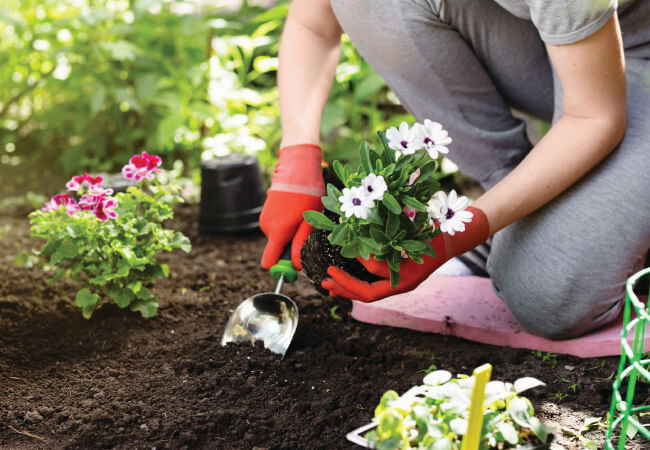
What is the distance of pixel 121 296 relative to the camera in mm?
1624

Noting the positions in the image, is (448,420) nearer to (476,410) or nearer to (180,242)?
(476,410)

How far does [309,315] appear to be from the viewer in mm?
1760

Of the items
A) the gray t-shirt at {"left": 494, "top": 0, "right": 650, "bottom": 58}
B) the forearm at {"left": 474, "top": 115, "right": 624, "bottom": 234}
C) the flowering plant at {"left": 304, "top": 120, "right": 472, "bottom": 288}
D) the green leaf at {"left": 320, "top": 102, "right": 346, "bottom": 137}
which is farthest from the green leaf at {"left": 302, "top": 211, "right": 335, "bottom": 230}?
the green leaf at {"left": 320, "top": 102, "right": 346, "bottom": 137}

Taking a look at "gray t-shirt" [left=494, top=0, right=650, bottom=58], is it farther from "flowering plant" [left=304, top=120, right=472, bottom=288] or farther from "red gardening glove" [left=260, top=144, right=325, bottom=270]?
"red gardening glove" [left=260, top=144, right=325, bottom=270]

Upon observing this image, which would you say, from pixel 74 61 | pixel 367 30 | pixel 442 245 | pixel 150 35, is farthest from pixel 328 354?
pixel 74 61

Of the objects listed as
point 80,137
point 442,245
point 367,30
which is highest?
point 367,30

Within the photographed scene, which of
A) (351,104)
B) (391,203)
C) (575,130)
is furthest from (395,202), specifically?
(351,104)

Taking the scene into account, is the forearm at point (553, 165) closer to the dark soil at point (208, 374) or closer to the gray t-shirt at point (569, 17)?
the gray t-shirt at point (569, 17)

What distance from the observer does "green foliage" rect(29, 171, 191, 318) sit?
1.53 meters

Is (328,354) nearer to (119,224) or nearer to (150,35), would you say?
(119,224)

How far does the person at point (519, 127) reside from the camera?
1.33 meters

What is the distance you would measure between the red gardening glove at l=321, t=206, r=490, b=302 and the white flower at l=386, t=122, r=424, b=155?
0.28m

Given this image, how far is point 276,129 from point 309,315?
115 centimetres

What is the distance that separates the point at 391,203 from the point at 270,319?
0.60 meters
